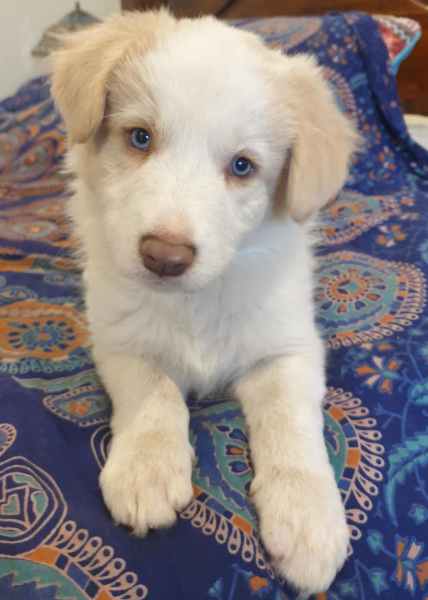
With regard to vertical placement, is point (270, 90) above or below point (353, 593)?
above

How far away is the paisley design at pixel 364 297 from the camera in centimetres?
222

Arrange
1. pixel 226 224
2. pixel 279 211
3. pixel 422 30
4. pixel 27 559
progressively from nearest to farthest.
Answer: pixel 27 559, pixel 226 224, pixel 279 211, pixel 422 30

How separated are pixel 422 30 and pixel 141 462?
428cm

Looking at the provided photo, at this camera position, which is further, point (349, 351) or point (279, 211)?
point (349, 351)

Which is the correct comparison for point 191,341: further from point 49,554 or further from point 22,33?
point 22,33

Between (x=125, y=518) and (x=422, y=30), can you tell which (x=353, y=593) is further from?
(x=422, y=30)

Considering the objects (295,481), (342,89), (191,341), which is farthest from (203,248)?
(342,89)

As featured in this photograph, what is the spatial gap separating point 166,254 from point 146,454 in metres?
0.50

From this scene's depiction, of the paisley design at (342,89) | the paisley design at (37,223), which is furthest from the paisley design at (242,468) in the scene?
the paisley design at (342,89)

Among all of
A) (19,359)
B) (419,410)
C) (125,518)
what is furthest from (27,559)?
(419,410)

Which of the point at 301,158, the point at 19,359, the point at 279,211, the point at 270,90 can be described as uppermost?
the point at 270,90

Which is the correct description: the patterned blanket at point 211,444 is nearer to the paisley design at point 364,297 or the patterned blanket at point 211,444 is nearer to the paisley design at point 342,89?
the paisley design at point 364,297

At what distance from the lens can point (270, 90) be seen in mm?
1642

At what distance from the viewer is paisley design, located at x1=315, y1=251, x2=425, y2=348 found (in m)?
2.22
